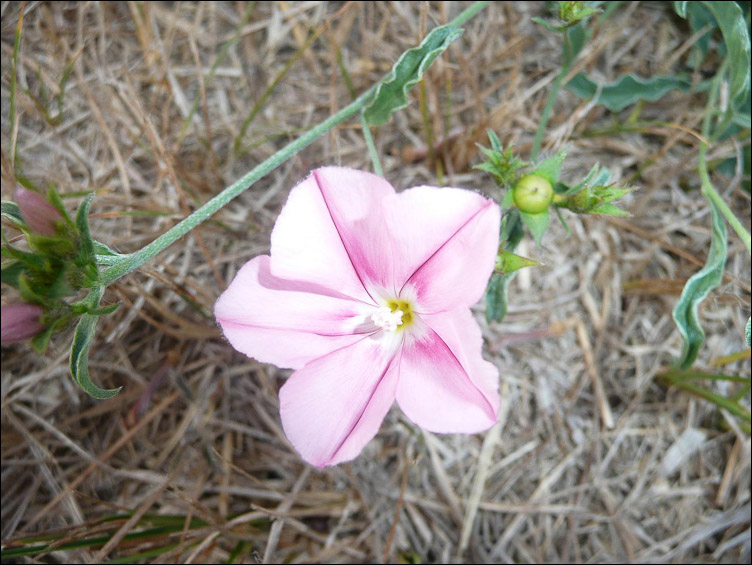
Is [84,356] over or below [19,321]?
below

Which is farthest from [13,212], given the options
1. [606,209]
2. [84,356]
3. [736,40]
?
[736,40]

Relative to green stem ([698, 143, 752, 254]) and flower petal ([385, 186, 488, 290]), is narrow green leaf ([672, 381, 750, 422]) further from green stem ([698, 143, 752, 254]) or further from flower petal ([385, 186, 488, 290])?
flower petal ([385, 186, 488, 290])

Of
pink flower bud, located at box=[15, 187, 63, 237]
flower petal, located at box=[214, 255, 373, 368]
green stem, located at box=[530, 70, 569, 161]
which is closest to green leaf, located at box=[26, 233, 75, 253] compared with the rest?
pink flower bud, located at box=[15, 187, 63, 237]

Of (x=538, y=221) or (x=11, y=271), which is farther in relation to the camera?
(x=538, y=221)

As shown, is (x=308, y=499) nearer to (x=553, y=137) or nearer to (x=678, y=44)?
(x=553, y=137)

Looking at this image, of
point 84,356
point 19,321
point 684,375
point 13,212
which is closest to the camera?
point 19,321

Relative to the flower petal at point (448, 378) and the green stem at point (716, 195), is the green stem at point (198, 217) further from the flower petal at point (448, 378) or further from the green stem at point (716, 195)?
the green stem at point (716, 195)

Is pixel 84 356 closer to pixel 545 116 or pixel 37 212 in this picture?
pixel 37 212
